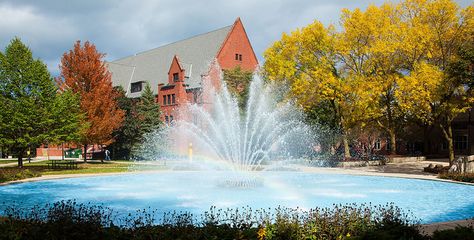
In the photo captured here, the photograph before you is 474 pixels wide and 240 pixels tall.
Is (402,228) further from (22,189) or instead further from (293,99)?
(293,99)

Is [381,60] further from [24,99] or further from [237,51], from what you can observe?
[24,99]

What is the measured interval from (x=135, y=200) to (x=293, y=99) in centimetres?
2784

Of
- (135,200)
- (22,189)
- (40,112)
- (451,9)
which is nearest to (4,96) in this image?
(40,112)

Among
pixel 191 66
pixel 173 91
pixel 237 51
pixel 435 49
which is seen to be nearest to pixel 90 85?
pixel 173 91

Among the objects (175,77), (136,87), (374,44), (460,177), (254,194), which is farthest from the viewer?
(136,87)

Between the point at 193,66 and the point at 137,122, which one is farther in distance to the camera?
the point at 193,66

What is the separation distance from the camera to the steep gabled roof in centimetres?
6136

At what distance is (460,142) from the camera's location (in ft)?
→ 177

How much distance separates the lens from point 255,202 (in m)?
16.7

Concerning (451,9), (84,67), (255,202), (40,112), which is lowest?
(255,202)

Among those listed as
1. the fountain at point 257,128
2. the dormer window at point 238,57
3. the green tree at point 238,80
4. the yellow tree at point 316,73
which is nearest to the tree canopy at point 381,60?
the yellow tree at point 316,73

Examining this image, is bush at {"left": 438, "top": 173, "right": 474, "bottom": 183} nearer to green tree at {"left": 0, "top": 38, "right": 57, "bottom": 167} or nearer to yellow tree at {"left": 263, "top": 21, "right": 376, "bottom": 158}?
yellow tree at {"left": 263, "top": 21, "right": 376, "bottom": 158}

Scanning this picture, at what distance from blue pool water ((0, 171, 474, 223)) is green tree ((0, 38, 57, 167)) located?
24.2 feet

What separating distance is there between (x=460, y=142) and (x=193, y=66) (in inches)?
1568
